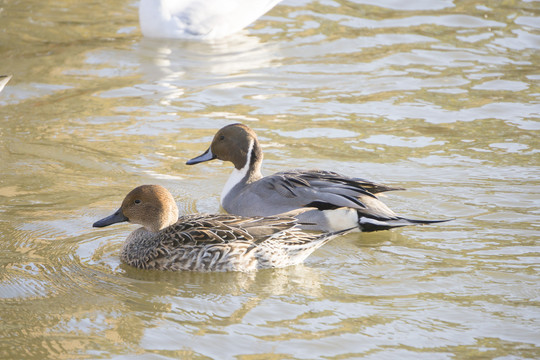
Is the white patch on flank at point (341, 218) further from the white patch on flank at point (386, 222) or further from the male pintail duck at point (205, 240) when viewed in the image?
the male pintail duck at point (205, 240)

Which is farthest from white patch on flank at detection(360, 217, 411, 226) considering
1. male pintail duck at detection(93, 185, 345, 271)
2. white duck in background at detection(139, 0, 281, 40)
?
white duck in background at detection(139, 0, 281, 40)

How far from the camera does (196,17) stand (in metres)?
12.0

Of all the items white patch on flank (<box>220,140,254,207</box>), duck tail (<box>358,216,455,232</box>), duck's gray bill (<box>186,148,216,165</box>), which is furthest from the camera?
duck's gray bill (<box>186,148,216,165</box>)

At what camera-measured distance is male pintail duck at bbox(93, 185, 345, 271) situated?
6074 mm

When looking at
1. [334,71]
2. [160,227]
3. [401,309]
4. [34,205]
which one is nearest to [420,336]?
[401,309]

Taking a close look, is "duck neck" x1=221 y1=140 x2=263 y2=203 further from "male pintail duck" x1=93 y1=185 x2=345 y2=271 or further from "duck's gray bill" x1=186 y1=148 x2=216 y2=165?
"male pintail duck" x1=93 y1=185 x2=345 y2=271

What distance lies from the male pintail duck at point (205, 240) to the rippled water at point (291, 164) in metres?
0.12

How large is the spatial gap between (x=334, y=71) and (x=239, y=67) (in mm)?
1216

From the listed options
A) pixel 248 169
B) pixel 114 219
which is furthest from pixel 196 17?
pixel 114 219

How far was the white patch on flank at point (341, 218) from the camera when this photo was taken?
6816 mm

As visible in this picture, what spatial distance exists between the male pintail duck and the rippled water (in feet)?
0.38

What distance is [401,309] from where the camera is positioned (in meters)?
5.36

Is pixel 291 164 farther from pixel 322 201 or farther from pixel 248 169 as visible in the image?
pixel 322 201

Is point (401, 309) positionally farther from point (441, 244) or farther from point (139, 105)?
point (139, 105)
